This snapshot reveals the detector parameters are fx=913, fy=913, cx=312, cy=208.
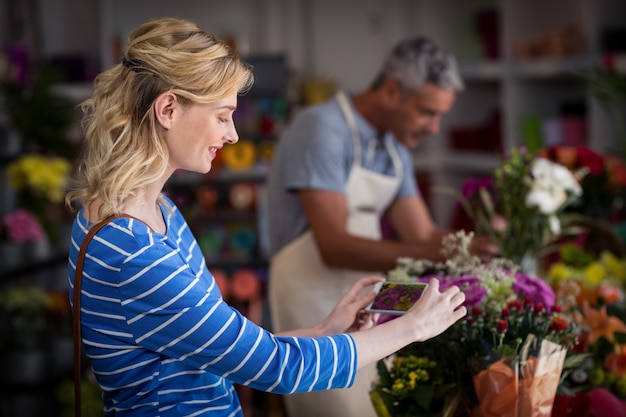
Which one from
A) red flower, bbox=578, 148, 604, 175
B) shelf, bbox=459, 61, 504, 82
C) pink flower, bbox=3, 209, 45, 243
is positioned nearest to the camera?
red flower, bbox=578, 148, 604, 175

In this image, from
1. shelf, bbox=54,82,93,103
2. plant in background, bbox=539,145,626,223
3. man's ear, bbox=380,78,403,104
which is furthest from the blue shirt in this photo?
shelf, bbox=54,82,93,103

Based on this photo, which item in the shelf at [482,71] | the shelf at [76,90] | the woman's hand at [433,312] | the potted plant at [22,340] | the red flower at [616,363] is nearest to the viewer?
the woman's hand at [433,312]

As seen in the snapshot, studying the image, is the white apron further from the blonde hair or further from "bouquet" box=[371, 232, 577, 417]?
the blonde hair

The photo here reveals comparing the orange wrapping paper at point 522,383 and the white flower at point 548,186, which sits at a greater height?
the white flower at point 548,186

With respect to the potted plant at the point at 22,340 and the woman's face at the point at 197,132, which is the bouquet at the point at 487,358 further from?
the potted plant at the point at 22,340

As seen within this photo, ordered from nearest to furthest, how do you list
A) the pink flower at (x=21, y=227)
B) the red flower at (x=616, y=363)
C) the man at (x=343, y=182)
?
the red flower at (x=616, y=363), the man at (x=343, y=182), the pink flower at (x=21, y=227)

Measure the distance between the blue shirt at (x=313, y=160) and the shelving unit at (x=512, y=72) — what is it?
5.27 feet

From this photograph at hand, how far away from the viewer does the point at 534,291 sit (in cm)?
Answer: 196

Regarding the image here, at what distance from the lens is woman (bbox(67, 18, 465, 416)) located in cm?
153

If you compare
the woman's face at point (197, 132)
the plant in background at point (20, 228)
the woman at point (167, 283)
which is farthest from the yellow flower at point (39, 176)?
the woman's face at point (197, 132)

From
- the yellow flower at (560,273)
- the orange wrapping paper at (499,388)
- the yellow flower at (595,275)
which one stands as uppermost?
the orange wrapping paper at (499,388)

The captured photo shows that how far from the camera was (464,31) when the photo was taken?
6590 mm

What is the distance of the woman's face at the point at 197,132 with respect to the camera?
5.28 ft

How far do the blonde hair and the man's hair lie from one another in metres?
1.19
